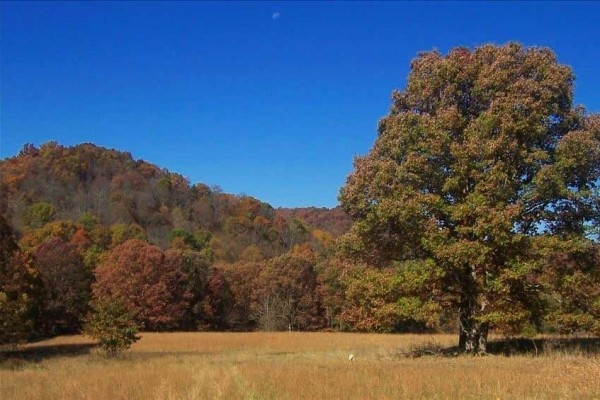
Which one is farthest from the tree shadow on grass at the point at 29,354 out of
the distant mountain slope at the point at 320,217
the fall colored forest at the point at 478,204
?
the distant mountain slope at the point at 320,217

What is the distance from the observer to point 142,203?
117 meters

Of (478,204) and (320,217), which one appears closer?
(478,204)

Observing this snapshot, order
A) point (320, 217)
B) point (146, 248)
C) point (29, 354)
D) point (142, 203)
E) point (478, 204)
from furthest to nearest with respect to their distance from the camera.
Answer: point (320, 217), point (142, 203), point (146, 248), point (29, 354), point (478, 204)

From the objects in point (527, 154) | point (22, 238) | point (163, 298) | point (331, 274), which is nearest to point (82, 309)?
point (163, 298)

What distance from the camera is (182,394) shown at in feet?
34.9

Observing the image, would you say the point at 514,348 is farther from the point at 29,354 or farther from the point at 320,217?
the point at 320,217

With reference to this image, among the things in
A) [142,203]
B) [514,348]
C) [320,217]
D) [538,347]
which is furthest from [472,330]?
[142,203]

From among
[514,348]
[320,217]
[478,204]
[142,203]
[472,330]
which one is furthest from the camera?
[320,217]

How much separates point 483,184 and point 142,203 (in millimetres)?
105887

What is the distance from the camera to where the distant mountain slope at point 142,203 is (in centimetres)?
10344

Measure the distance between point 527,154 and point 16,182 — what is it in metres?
101

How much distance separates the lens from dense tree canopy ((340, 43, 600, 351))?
18594 millimetres

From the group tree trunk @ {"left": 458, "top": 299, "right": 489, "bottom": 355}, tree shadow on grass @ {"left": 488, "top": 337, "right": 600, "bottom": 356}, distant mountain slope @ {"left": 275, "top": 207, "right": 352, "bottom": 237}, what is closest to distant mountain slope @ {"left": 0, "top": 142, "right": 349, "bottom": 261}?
distant mountain slope @ {"left": 275, "top": 207, "right": 352, "bottom": 237}

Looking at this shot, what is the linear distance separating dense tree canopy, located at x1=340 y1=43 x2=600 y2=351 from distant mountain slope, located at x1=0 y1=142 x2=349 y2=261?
7497cm
